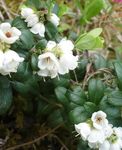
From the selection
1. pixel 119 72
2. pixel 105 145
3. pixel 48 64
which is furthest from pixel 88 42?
pixel 105 145

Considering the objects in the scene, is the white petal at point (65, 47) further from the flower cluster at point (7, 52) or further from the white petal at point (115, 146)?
the white petal at point (115, 146)

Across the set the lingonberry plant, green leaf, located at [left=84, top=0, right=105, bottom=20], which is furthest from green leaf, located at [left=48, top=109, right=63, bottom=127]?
green leaf, located at [left=84, top=0, right=105, bottom=20]

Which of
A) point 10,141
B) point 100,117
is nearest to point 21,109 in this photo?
point 10,141

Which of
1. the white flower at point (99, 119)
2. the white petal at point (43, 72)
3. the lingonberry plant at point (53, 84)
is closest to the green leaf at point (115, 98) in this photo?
the lingonberry plant at point (53, 84)

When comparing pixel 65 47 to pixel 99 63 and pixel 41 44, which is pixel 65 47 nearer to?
pixel 41 44

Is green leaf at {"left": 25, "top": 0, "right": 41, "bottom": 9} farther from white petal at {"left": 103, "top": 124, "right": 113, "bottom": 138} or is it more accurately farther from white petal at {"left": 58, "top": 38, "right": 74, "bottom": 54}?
white petal at {"left": 103, "top": 124, "right": 113, "bottom": 138}

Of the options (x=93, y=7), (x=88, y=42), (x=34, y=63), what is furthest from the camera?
(x=93, y=7)
